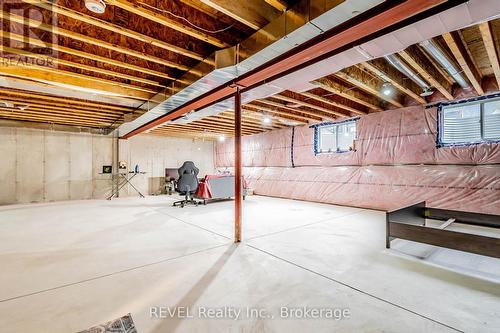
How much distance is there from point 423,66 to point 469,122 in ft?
7.12

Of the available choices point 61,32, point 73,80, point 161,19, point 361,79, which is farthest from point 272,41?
point 73,80

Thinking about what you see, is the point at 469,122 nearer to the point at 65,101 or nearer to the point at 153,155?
the point at 65,101

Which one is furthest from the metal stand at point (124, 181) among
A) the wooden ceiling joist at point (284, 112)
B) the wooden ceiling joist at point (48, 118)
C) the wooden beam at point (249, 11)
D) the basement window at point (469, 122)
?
the basement window at point (469, 122)

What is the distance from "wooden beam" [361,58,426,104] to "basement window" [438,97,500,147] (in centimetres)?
72

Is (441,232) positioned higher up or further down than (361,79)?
further down

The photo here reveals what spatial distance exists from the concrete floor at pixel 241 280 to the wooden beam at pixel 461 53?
2.26 metres

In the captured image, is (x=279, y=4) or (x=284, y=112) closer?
(x=279, y=4)

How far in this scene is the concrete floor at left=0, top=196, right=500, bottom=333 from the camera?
1449mm

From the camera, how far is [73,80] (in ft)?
11.8

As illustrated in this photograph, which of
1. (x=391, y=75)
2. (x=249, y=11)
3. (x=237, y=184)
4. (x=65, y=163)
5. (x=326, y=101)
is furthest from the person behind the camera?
(x=65, y=163)

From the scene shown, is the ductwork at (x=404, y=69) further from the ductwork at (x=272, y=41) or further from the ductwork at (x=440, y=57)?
the ductwork at (x=272, y=41)

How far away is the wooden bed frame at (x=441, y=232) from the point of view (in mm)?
2079

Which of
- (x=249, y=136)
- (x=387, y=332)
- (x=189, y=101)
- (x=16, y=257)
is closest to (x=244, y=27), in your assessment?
(x=189, y=101)

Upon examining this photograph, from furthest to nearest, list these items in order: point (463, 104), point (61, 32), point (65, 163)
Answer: point (65, 163) < point (463, 104) < point (61, 32)
